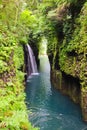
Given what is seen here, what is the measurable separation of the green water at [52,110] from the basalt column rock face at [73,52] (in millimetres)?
507

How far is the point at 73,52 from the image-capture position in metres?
13.0

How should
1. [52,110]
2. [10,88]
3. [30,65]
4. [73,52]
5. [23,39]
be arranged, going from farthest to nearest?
[30,65], [23,39], [73,52], [52,110], [10,88]

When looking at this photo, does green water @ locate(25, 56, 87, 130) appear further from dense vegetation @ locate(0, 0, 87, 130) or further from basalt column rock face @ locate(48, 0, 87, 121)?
dense vegetation @ locate(0, 0, 87, 130)

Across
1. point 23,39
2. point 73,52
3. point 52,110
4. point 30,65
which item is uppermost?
point 23,39

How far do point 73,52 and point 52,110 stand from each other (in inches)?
122

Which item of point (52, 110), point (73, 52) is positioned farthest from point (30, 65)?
point (52, 110)

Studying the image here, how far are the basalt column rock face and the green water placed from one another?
51 centimetres

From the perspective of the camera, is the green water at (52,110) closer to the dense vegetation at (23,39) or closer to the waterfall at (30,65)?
the dense vegetation at (23,39)

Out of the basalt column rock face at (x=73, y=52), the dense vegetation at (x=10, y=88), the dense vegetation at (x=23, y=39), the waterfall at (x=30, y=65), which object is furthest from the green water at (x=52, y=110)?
the waterfall at (x=30, y=65)

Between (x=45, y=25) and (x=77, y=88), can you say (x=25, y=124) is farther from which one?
(x=45, y=25)

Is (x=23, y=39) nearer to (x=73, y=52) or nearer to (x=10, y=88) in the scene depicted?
(x=73, y=52)

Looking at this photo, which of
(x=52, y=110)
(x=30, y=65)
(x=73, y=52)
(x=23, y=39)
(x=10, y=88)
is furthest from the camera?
(x=30, y=65)

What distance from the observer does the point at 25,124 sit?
4.22 m

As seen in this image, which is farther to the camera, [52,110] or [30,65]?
[30,65]
